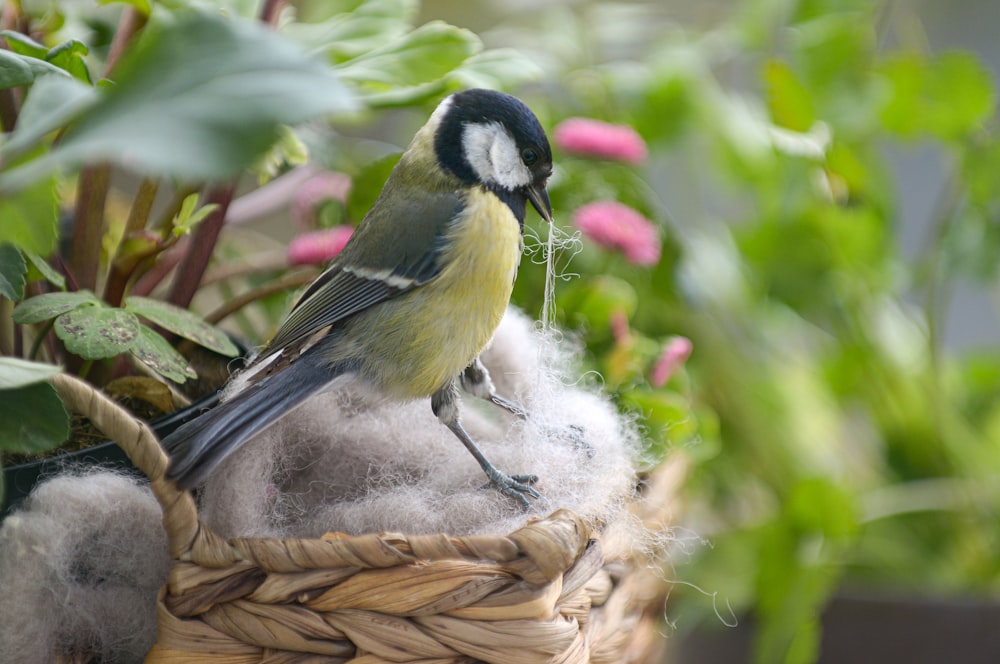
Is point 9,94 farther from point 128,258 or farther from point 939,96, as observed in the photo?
point 939,96

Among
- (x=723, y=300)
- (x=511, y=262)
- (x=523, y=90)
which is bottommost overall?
(x=723, y=300)

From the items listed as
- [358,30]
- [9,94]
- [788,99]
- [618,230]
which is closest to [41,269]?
[9,94]

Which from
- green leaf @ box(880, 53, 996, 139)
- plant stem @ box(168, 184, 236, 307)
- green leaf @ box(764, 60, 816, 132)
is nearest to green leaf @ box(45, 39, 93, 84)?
plant stem @ box(168, 184, 236, 307)

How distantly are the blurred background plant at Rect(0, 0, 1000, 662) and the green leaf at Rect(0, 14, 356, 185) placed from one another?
12.2 inches

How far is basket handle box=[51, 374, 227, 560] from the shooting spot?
342mm

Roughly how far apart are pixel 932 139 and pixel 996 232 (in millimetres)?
135

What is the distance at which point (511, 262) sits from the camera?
1.38ft

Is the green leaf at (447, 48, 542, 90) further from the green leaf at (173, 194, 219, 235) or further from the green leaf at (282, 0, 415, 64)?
the green leaf at (173, 194, 219, 235)

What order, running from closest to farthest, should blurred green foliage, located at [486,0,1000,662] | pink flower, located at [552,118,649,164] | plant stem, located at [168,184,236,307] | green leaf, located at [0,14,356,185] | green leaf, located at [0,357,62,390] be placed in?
green leaf, located at [0,14,356,185]
green leaf, located at [0,357,62,390]
plant stem, located at [168,184,236,307]
pink flower, located at [552,118,649,164]
blurred green foliage, located at [486,0,1000,662]

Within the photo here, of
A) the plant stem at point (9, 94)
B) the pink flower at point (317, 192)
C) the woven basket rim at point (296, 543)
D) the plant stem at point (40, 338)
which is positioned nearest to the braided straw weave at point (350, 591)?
the woven basket rim at point (296, 543)

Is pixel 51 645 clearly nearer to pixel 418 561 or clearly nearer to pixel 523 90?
pixel 418 561

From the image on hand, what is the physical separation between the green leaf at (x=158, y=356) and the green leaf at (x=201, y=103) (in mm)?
178

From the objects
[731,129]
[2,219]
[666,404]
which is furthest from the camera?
[731,129]

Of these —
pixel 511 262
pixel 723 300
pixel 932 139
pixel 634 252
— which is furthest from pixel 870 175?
pixel 511 262
